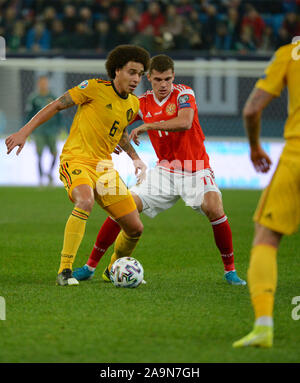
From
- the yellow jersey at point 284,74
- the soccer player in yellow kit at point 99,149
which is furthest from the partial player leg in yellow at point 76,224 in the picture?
the yellow jersey at point 284,74

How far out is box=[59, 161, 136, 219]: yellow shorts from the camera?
6.23 meters

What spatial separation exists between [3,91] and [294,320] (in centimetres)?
1391

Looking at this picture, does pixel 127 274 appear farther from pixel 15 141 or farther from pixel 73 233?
pixel 15 141

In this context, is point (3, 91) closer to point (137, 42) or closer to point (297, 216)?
point (137, 42)

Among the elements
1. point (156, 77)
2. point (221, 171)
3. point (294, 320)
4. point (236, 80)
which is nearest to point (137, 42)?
point (236, 80)

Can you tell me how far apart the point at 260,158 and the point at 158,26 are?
49.5ft

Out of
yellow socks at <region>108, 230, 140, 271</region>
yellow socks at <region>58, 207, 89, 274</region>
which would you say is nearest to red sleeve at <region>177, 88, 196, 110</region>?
yellow socks at <region>108, 230, 140, 271</region>

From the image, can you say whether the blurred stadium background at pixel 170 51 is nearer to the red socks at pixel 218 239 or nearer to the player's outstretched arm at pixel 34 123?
the red socks at pixel 218 239

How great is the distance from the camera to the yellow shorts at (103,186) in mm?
6234

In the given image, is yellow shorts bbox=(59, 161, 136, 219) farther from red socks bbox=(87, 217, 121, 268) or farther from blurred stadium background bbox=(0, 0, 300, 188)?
blurred stadium background bbox=(0, 0, 300, 188)

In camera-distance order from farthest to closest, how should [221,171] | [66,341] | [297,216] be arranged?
[221,171]
[66,341]
[297,216]

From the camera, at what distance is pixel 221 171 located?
51.1ft

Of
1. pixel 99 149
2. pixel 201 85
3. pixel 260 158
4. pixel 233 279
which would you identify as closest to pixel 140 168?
pixel 99 149

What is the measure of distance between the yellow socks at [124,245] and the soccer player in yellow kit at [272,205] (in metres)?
2.51
